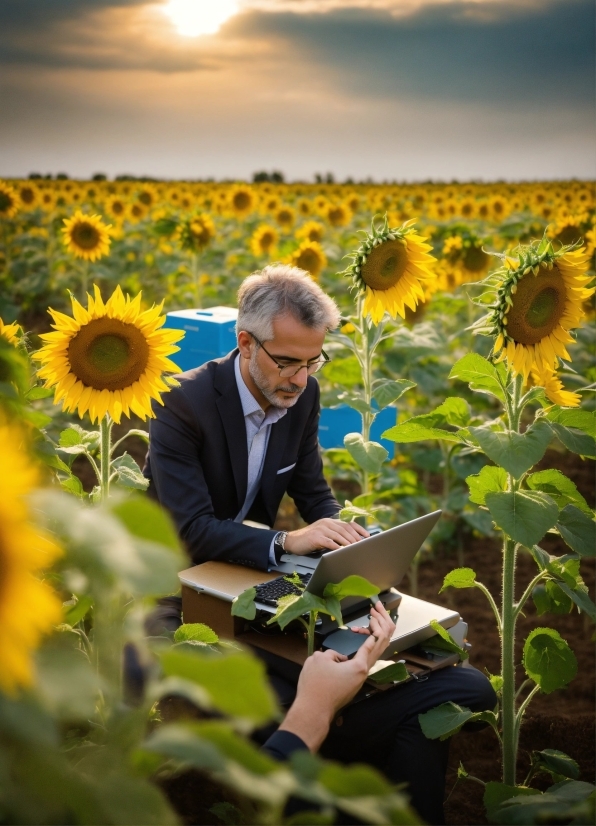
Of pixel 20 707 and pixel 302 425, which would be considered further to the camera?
pixel 302 425

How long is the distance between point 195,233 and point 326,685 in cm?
565

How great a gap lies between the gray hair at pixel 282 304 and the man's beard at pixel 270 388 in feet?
0.37

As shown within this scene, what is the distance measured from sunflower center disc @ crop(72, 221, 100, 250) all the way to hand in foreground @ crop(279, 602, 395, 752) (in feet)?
16.4

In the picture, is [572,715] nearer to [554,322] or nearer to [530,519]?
[530,519]

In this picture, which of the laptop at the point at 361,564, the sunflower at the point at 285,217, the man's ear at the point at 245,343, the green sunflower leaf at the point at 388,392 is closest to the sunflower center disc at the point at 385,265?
the green sunflower leaf at the point at 388,392

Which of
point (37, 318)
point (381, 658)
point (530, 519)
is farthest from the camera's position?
point (37, 318)

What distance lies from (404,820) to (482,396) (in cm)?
424

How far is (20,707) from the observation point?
0.61 metres

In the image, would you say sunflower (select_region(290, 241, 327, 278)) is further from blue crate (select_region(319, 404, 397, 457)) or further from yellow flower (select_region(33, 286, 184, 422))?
yellow flower (select_region(33, 286, 184, 422))

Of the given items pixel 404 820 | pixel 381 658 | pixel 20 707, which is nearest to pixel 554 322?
pixel 381 658

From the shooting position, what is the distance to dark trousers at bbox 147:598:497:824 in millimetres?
2016

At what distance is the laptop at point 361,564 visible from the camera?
1.84 m

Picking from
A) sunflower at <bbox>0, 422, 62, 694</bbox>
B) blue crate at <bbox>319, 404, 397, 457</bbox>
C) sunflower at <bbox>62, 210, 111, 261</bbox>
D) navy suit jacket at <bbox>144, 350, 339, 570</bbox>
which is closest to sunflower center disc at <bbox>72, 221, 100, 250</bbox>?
sunflower at <bbox>62, 210, 111, 261</bbox>

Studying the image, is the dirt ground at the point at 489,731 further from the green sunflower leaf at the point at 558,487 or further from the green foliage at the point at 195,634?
the green sunflower leaf at the point at 558,487
